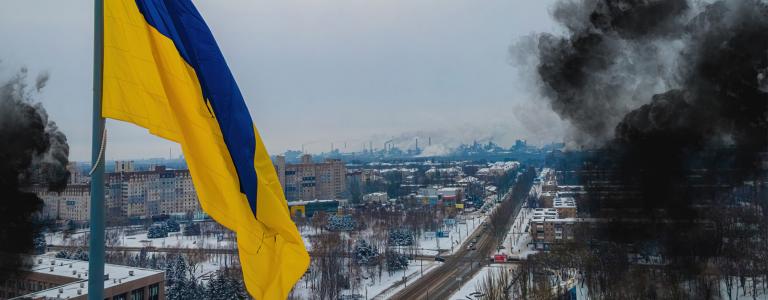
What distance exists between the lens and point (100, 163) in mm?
1867

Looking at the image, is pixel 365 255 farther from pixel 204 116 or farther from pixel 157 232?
pixel 204 116

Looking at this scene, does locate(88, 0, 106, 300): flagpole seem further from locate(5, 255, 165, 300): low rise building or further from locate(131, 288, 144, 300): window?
locate(131, 288, 144, 300): window

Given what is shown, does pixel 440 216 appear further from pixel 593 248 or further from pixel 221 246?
pixel 593 248

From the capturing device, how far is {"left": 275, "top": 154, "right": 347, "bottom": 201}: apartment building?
51281mm

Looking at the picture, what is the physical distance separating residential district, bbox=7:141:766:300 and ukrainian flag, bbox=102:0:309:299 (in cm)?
176

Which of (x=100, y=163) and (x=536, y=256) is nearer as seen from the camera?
(x=100, y=163)

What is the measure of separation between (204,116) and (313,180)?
50.5m

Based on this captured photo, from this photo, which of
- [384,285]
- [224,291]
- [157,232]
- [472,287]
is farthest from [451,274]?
[157,232]

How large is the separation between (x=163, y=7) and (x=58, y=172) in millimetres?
10448

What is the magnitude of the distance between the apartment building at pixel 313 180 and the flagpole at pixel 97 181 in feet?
159

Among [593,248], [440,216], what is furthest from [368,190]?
[593,248]

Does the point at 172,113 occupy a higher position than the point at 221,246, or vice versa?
the point at 172,113

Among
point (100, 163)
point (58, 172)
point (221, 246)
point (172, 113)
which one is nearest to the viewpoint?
point (100, 163)

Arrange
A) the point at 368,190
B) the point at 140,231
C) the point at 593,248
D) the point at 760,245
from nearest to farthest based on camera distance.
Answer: the point at 760,245
the point at 593,248
the point at 140,231
the point at 368,190
